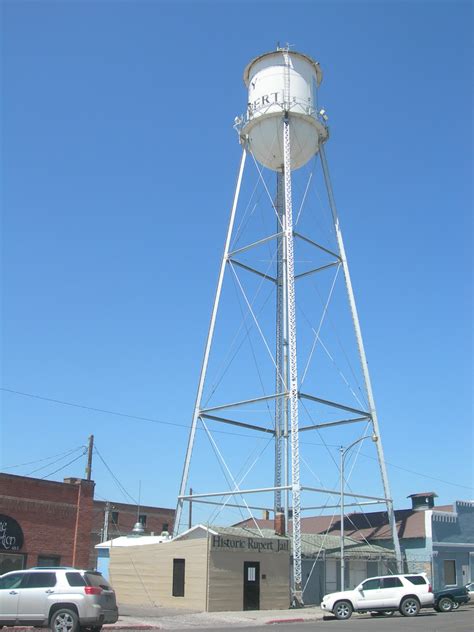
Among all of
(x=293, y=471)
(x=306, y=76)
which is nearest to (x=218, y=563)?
(x=293, y=471)

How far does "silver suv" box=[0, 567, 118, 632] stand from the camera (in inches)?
631

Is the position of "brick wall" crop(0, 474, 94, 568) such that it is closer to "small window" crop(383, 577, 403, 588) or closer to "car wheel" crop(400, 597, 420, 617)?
"small window" crop(383, 577, 403, 588)

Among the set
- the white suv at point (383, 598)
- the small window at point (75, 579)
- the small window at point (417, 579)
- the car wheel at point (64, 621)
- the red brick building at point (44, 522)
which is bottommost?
the car wheel at point (64, 621)

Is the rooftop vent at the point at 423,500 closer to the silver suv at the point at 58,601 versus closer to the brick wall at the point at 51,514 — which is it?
the brick wall at the point at 51,514

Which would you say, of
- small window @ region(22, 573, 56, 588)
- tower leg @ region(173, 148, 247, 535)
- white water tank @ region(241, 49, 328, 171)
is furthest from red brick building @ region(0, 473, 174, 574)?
white water tank @ region(241, 49, 328, 171)

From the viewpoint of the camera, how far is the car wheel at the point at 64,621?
15891 mm

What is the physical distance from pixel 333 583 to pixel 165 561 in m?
9.03

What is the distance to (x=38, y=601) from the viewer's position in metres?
16.4

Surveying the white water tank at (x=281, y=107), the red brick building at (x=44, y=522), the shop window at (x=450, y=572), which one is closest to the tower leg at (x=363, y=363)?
the white water tank at (x=281, y=107)

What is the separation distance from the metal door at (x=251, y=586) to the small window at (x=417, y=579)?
5.64 metres

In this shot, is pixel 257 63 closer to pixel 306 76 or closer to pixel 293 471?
pixel 306 76

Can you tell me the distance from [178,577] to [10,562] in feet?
25.5

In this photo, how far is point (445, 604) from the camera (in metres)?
27.2

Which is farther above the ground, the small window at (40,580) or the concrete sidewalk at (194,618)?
the small window at (40,580)
